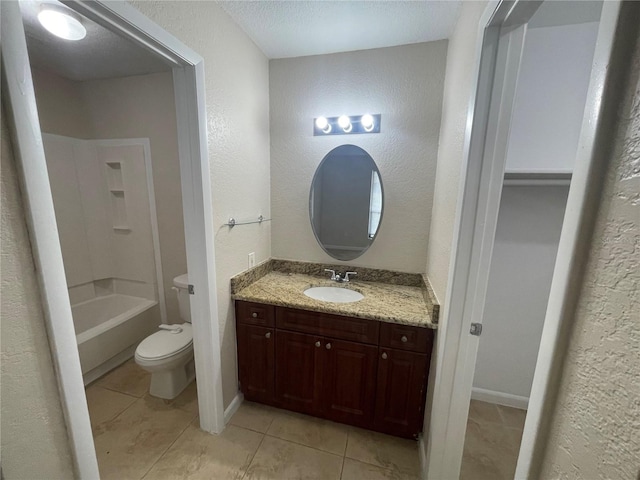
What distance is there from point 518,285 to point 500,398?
0.85 metres

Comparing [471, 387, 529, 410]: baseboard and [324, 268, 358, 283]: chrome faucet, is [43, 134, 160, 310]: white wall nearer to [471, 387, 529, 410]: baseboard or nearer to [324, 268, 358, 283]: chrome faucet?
[324, 268, 358, 283]: chrome faucet

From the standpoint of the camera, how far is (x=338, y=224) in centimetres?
196

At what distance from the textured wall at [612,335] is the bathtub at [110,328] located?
2630 mm

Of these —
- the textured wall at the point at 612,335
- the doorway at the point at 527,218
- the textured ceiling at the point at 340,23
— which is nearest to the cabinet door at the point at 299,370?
the doorway at the point at 527,218

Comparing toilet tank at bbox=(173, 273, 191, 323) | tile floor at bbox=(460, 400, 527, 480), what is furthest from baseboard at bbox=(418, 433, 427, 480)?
toilet tank at bbox=(173, 273, 191, 323)

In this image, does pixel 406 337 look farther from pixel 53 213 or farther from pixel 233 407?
pixel 53 213

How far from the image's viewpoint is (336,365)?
1.51 m

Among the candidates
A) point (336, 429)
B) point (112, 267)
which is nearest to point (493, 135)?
point (336, 429)

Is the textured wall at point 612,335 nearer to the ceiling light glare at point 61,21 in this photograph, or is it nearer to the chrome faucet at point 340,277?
the chrome faucet at point 340,277

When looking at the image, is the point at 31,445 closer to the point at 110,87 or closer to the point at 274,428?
the point at 274,428

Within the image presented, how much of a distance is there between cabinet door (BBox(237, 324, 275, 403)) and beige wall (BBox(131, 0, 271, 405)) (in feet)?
0.22

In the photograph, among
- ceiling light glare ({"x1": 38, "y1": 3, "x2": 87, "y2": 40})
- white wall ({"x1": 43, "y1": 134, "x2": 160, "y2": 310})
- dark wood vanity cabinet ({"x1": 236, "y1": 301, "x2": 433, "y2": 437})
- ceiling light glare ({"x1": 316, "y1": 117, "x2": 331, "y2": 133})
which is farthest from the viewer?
white wall ({"x1": 43, "y1": 134, "x2": 160, "y2": 310})

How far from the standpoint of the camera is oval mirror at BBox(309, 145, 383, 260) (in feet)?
6.06

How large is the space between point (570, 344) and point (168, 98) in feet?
8.95
